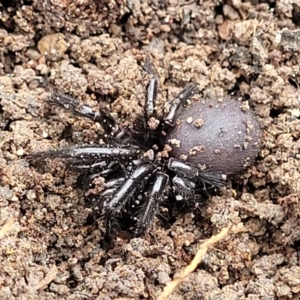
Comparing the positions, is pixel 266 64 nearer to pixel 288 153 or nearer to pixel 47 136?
pixel 288 153

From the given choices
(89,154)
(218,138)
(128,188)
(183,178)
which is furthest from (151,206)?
(218,138)

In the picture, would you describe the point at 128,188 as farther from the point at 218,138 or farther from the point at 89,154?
the point at 218,138

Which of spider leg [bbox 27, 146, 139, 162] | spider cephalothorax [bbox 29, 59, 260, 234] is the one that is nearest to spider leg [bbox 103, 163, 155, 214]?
spider cephalothorax [bbox 29, 59, 260, 234]

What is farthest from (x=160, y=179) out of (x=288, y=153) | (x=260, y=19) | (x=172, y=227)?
(x=260, y=19)

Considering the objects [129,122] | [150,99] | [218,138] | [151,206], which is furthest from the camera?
[129,122]

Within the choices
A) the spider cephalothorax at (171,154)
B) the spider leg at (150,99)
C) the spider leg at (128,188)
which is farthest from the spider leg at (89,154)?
the spider leg at (150,99)
